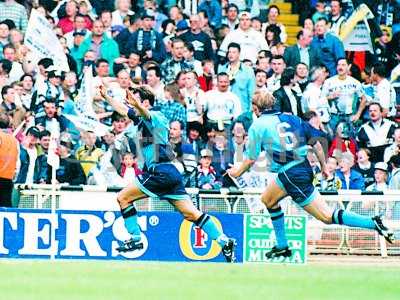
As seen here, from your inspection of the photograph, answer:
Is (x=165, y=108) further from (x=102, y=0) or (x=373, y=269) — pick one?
(x=373, y=269)

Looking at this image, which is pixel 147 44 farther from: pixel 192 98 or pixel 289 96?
pixel 289 96

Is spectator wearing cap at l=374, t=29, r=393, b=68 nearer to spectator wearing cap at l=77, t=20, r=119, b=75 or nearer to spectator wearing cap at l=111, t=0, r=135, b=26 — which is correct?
spectator wearing cap at l=111, t=0, r=135, b=26

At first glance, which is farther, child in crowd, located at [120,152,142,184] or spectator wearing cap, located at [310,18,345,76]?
spectator wearing cap, located at [310,18,345,76]

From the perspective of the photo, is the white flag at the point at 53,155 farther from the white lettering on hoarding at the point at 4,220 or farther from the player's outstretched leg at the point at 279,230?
the player's outstretched leg at the point at 279,230

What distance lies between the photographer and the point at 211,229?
737 inches

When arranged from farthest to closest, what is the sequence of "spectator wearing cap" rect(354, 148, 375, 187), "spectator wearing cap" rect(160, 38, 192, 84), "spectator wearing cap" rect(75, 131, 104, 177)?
"spectator wearing cap" rect(160, 38, 192, 84) → "spectator wearing cap" rect(354, 148, 375, 187) → "spectator wearing cap" rect(75, 131, 104, 177)

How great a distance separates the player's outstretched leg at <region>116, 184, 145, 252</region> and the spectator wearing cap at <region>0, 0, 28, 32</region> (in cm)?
747

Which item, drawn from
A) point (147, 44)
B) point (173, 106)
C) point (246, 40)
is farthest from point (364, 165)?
point (147, 44)

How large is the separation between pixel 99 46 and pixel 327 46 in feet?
12.4

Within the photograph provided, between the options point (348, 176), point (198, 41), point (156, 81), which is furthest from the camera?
point (198, 41)

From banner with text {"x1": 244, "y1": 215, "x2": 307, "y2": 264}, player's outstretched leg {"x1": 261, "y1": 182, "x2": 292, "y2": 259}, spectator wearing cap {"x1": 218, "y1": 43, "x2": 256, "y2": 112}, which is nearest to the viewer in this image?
player's outstretched leg {"x1": 261, "y1": 182, "x2": 292, "y2": 259}

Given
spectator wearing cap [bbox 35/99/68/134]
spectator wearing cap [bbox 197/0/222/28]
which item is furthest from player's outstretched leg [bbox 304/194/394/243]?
spectator wearing cap [bbox 197/0/222/28]

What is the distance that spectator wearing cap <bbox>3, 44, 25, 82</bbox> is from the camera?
24.3 m

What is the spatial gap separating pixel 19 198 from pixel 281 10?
357 inches
